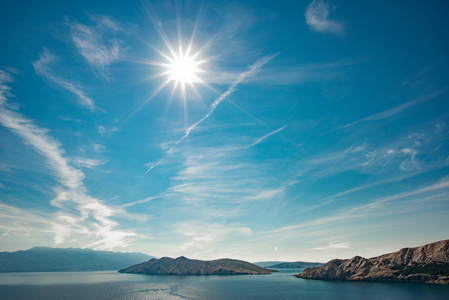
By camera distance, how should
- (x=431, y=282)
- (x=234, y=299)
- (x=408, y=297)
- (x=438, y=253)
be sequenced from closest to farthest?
1. (x=408, y=297)
2. (x=234, y=299)
3. (x=431, y=282)
4. (x=438, y=253)

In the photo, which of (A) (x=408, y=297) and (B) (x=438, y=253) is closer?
(A) (x=408, y=297)

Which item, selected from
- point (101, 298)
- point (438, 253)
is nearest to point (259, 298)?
point (101, 298)

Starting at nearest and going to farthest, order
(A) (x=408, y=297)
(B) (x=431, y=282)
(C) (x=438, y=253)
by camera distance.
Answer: (A) (x=408, y=297), (B) (x=431, y=282), (C) (x=438, y=253)

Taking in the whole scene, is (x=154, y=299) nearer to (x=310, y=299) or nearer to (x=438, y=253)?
(x=310, y=299)

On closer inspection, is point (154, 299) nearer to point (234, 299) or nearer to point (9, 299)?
point (234, 299)

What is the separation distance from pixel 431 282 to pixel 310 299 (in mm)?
131226

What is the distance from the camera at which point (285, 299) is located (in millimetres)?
134250

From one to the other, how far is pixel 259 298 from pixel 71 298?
12266 cm

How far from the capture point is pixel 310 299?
438 feet

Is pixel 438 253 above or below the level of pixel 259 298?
above

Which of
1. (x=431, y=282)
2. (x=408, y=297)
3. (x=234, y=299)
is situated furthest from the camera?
(x=431, y=282)

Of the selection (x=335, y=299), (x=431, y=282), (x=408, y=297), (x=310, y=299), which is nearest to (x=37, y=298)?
(x=310, y=299)

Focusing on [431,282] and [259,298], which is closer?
[259,298]

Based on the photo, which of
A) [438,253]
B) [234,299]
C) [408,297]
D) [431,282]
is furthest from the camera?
[438,253]
